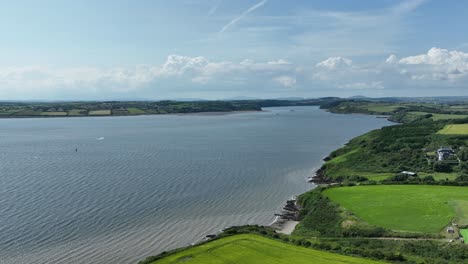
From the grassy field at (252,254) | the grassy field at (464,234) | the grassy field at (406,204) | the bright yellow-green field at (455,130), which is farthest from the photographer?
the bright yellow-green field at (455,130)

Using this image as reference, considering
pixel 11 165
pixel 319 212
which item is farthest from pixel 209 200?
pixel 11 165

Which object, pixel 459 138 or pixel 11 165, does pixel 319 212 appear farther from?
pixel 11 165

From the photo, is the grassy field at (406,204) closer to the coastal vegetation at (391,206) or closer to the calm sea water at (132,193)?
the coastal vegetation at (391,206)

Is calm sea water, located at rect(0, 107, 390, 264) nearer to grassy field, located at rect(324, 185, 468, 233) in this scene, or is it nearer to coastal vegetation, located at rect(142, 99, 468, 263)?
coastal vegetation, located at rect(142, 99, 468, 263)

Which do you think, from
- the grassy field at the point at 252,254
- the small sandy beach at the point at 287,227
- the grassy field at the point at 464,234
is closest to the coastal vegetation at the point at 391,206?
the grassy field at the point at 464,234

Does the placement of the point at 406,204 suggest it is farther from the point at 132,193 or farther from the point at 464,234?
the point at 132,193

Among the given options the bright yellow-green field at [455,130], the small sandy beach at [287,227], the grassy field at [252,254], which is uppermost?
the bright yellow-green field at [455,130]

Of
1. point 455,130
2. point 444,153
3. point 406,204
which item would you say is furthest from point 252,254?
point 455,130
